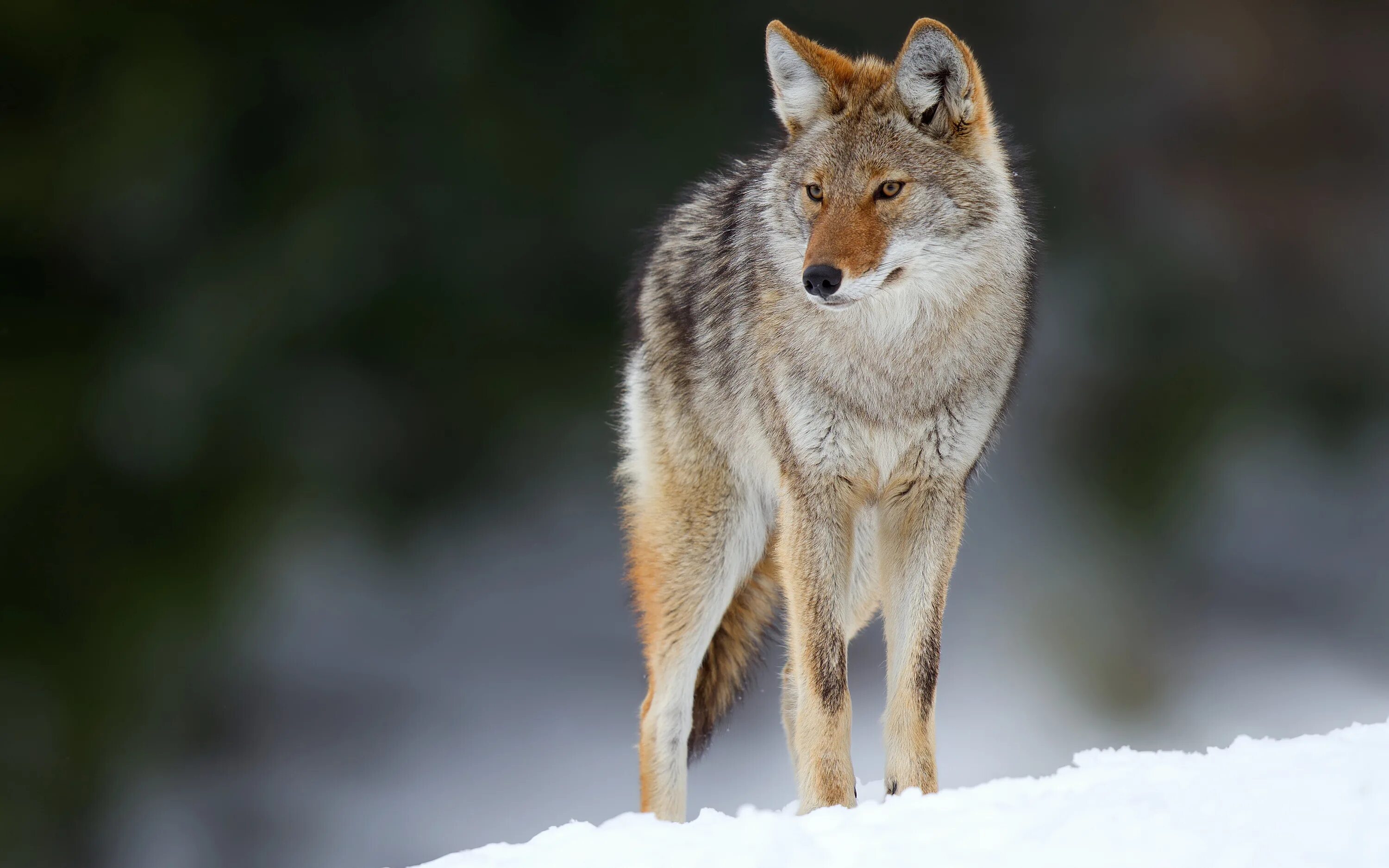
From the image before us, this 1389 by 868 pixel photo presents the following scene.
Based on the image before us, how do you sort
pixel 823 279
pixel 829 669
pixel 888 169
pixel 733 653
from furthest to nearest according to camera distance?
pixel 733 653 → pixel 829 669 → pixel 888 169 → pixel 823 279

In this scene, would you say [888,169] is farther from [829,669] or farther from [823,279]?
[829,669]

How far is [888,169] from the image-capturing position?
3277 mm

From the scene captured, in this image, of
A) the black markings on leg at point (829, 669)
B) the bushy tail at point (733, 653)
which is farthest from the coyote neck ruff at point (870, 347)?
the bushy tail at point (733, 653)

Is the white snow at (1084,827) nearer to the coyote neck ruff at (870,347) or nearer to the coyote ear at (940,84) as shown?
the coyote neck ruff at (870,347)

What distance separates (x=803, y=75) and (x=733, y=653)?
2.03 meters

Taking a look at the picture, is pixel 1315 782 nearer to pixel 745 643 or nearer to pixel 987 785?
pixel 987 785

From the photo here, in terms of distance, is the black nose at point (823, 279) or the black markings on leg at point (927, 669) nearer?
the black nose at point (823, 279)

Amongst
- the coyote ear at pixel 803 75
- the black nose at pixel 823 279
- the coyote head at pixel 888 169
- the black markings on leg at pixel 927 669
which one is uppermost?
the coyote ear at pixel 803 75

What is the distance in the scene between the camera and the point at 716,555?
13.6ft

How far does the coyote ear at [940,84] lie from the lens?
10.8 feet

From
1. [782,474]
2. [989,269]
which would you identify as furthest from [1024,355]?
[782,474]

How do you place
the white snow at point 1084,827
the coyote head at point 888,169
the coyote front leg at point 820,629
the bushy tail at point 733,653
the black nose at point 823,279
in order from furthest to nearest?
the bushy tail at point 733,653, the coyote front leg at point 820,629, the coyote head at point 888,169, the black nose at point 823,279, the white snow at point 1084,827

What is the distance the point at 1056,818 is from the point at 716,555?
1.95m

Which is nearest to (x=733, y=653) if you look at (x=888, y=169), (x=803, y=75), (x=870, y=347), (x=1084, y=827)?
(x=870, y=347)
